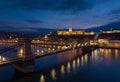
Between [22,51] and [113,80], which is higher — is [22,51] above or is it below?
above

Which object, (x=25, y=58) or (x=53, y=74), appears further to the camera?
(x=53, y=74)

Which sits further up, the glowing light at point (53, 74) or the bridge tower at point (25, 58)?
the bridge tower at point (25, 58)

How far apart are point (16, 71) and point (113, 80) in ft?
47.5

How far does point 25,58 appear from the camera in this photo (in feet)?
97.8

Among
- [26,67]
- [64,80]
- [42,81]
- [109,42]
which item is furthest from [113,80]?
[109,42]

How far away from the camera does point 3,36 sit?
7225 centimetres

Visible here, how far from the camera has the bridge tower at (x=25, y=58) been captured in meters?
29.4

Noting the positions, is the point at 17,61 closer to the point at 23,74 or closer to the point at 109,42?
the point at 23,74

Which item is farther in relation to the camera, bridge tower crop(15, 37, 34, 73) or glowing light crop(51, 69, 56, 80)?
bridge tower crop(15, 37, 34, 73)

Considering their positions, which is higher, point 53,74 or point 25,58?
point 25,58

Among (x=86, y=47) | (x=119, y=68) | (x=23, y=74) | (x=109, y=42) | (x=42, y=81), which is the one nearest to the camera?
(x=42, y=81)

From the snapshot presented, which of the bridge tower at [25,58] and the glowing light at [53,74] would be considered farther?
the bridge tower at [25,58]

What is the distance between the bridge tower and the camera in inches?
1158

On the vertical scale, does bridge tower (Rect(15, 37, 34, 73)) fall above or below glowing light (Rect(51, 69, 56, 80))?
above
